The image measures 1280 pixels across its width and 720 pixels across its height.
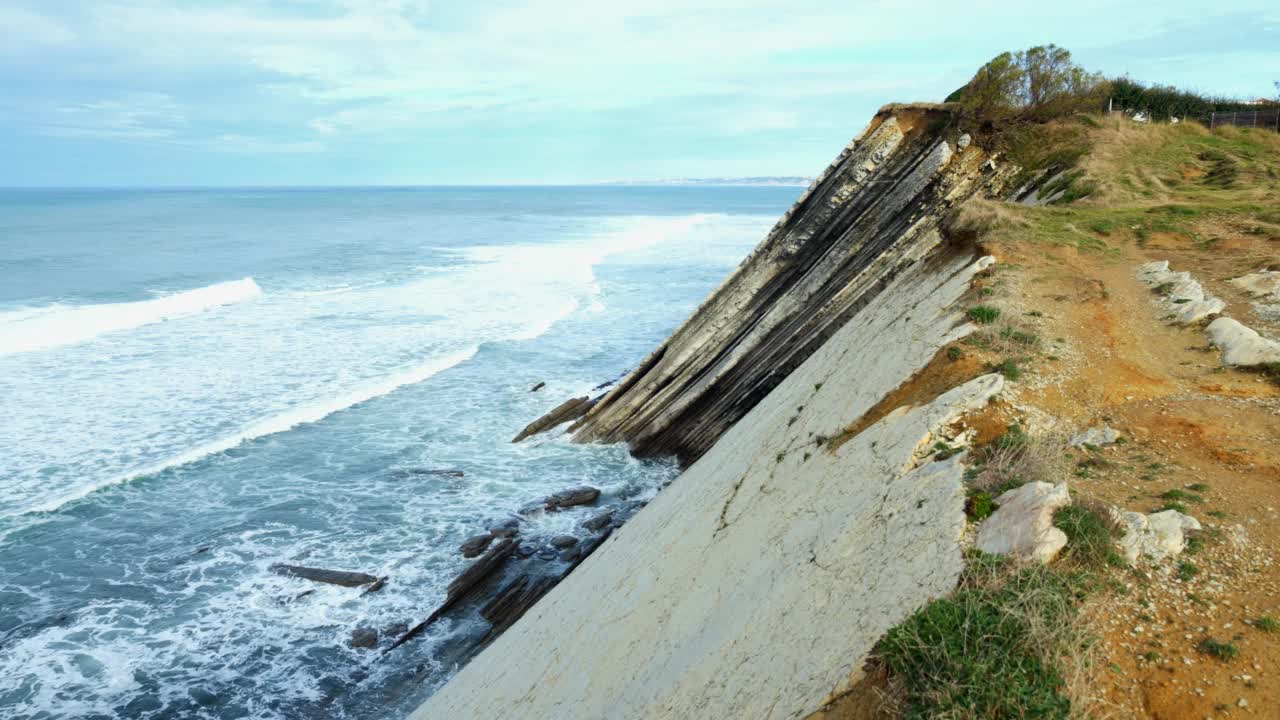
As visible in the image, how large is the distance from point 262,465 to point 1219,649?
1947 cm

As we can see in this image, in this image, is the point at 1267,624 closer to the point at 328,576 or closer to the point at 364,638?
the point at 364,638

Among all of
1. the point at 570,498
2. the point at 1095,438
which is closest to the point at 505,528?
the point at 570,498

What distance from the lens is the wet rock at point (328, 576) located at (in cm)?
1417

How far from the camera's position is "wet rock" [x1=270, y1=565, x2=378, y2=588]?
46.5ft

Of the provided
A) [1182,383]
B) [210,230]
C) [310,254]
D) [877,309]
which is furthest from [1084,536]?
[210,230]

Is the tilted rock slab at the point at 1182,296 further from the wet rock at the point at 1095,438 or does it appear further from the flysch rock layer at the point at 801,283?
the wet rock at the point at 1095,438

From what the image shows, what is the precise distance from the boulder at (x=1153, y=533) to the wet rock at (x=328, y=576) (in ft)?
40.1

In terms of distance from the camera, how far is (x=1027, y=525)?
5.74 metres

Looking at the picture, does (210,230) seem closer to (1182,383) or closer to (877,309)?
(877,309)

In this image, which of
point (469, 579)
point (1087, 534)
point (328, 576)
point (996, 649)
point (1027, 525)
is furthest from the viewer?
point (328, 576)

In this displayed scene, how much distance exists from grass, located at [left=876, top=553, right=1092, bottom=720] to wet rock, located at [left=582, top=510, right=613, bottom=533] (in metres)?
11.0

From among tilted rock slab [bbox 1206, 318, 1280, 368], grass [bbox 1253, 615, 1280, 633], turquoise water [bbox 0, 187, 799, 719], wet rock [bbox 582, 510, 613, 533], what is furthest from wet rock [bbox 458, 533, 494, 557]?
grass [bbox 1253, 615, 1280, 633]

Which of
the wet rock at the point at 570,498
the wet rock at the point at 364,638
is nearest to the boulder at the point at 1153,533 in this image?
Answer: the wet rock at the point at 364,638

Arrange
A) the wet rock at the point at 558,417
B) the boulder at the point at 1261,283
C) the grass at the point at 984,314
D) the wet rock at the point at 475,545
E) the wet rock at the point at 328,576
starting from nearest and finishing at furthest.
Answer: the grass at the point at 984,314
the boulder at the point at 1261,283
the wet rock at the point at 328,576
the wet rock at the point at 475,545
the wet rock at the point at 558,417
